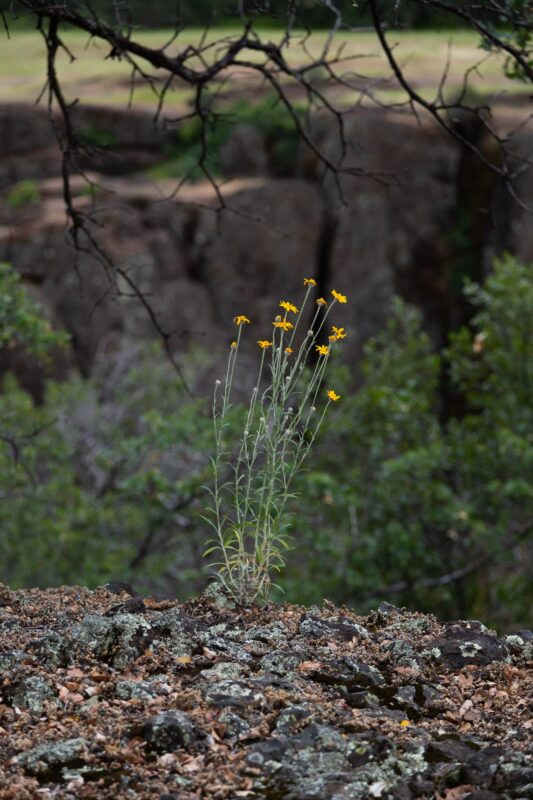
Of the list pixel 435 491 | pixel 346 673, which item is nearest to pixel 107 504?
pixel 435 491

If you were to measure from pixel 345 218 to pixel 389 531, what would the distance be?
9432mm

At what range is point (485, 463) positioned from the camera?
10.5 m

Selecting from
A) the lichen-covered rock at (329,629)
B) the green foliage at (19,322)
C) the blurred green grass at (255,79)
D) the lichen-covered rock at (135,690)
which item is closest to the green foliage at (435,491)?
the green foliage at (19,322)

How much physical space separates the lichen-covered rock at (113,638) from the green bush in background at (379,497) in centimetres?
637

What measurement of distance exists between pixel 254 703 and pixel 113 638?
1.88ft

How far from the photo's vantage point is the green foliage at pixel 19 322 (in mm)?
7314

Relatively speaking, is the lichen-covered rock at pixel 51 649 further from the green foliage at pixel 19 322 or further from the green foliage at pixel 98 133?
the green foliage at pixel 98 133

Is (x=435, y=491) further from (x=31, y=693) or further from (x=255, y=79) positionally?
(x=255, y=79)

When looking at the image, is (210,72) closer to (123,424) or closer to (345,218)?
(123,424)

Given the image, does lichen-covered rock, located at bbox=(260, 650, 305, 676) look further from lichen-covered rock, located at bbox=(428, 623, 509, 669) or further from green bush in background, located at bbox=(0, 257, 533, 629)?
green bush in background, located at bbox=(0, 257, 533, 629)

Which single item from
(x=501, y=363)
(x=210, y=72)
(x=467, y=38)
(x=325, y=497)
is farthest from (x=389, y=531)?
(x=467, y=38)

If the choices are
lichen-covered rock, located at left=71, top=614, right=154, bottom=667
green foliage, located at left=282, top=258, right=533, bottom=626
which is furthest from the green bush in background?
lichen-covered rock, located at left=71, top=614, right=154, bottom=667

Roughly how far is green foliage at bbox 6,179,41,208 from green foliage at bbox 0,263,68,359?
1068 cm

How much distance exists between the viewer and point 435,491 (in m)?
9.93
